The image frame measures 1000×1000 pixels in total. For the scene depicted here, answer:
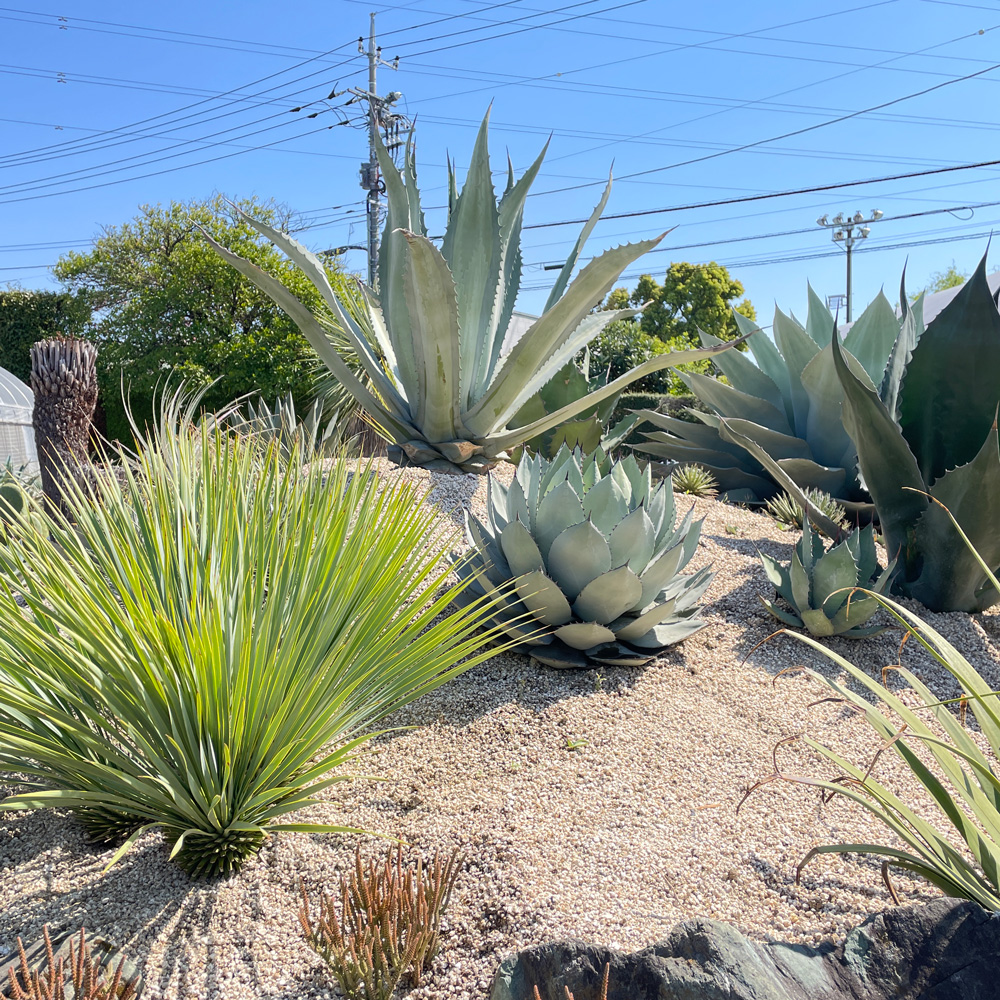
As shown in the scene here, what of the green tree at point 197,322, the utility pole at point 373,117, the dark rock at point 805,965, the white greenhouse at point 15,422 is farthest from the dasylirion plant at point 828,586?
the utility pole at point 373,117

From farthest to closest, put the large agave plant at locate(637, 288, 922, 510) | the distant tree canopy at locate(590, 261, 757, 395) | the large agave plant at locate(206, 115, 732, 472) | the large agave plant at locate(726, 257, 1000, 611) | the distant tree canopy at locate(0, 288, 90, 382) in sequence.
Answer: the distant tree canopy at locate(590, 261, 757, 395) < the distant tree canopy at locate(0, 288, 90, 382) < the large agave plant at locate(637, 288, 922, 510) < the large agave plant at locate(206, 115, 732, 472) < the large agave plant at locate(726, 257, 1000, 611)

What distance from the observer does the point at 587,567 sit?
122 inches

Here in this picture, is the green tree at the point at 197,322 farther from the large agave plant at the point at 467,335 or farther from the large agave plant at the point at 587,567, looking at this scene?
the large agave plant at the point at 587,567

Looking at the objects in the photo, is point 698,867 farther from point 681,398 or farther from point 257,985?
point 681,398

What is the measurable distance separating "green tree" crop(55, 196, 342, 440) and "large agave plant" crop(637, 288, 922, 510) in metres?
7.87

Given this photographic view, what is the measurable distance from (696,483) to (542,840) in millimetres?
4417

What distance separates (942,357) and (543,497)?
6.88ft

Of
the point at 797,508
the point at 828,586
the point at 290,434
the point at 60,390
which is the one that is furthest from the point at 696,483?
the point at 60,390

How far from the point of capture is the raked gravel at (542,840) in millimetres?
1896

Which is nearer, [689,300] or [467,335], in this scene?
[467,335]

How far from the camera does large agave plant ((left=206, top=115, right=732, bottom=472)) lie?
4820 mm

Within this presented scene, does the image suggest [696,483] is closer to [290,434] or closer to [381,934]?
[290,434]

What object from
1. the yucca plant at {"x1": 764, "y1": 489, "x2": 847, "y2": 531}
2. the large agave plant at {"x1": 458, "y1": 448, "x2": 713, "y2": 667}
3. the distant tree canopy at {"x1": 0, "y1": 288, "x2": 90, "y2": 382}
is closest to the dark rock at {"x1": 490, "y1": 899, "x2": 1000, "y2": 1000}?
the large agave plant at {"x1": 458, "y1": 448, "x2": 713, "y2": 667}

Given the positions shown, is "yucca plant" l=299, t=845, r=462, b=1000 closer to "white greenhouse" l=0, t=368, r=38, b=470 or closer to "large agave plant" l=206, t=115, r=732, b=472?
"large agave plant" l=206, t=115, r=732, b=472
